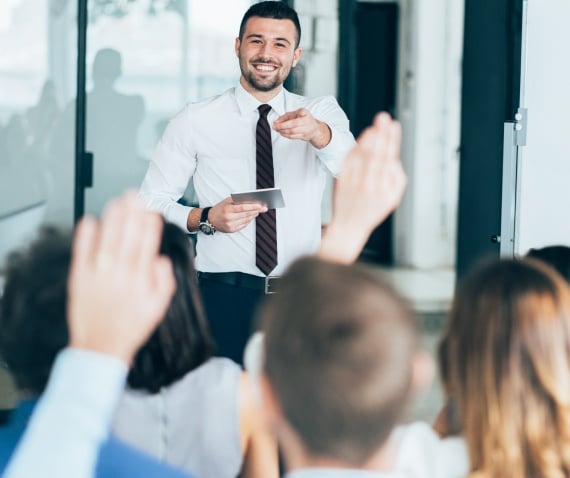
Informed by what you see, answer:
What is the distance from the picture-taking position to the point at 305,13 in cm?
540

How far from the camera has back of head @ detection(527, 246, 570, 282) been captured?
195 cm

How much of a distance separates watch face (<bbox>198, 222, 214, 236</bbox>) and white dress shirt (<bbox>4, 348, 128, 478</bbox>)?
93.5 inches

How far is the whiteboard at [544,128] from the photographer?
11.7 feet

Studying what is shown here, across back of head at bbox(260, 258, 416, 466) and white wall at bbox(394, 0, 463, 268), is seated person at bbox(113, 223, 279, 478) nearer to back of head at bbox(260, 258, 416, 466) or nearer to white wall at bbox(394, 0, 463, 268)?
back of head at bbox(260, 258, 416, 466)

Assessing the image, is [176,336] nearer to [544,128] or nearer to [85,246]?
[85,246]

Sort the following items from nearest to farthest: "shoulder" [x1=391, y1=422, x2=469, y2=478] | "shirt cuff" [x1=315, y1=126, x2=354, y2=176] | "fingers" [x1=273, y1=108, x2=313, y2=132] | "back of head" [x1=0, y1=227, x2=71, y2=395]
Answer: "back of head" [x1=0, y1=227, x2=71, y2=395]
"shoulder" [x1=391, y1=422, x2=469, y2=478]
"fingers" [x1=273, y1=108, x2=313, y2=132]
"shirt cuff" [x1=315, y1=126, x2=354, y2=176]

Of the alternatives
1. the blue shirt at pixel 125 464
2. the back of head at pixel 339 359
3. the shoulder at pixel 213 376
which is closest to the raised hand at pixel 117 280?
the back of head at pixel 339 359

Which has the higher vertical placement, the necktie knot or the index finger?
the necktie knot

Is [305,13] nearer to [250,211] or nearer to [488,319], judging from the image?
[250,211]

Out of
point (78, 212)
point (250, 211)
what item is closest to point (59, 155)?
point (78, 212)

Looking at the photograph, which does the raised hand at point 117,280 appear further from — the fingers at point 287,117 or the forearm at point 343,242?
the fingers at point 287,117

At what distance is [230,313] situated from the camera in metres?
3.29

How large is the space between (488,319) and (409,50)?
7351 mm

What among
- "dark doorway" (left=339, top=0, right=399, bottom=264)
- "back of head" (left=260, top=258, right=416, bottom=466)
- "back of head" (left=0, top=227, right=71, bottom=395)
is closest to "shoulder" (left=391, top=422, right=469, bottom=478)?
"back of head" (left=260, top=258, right=416, bottom=466)
